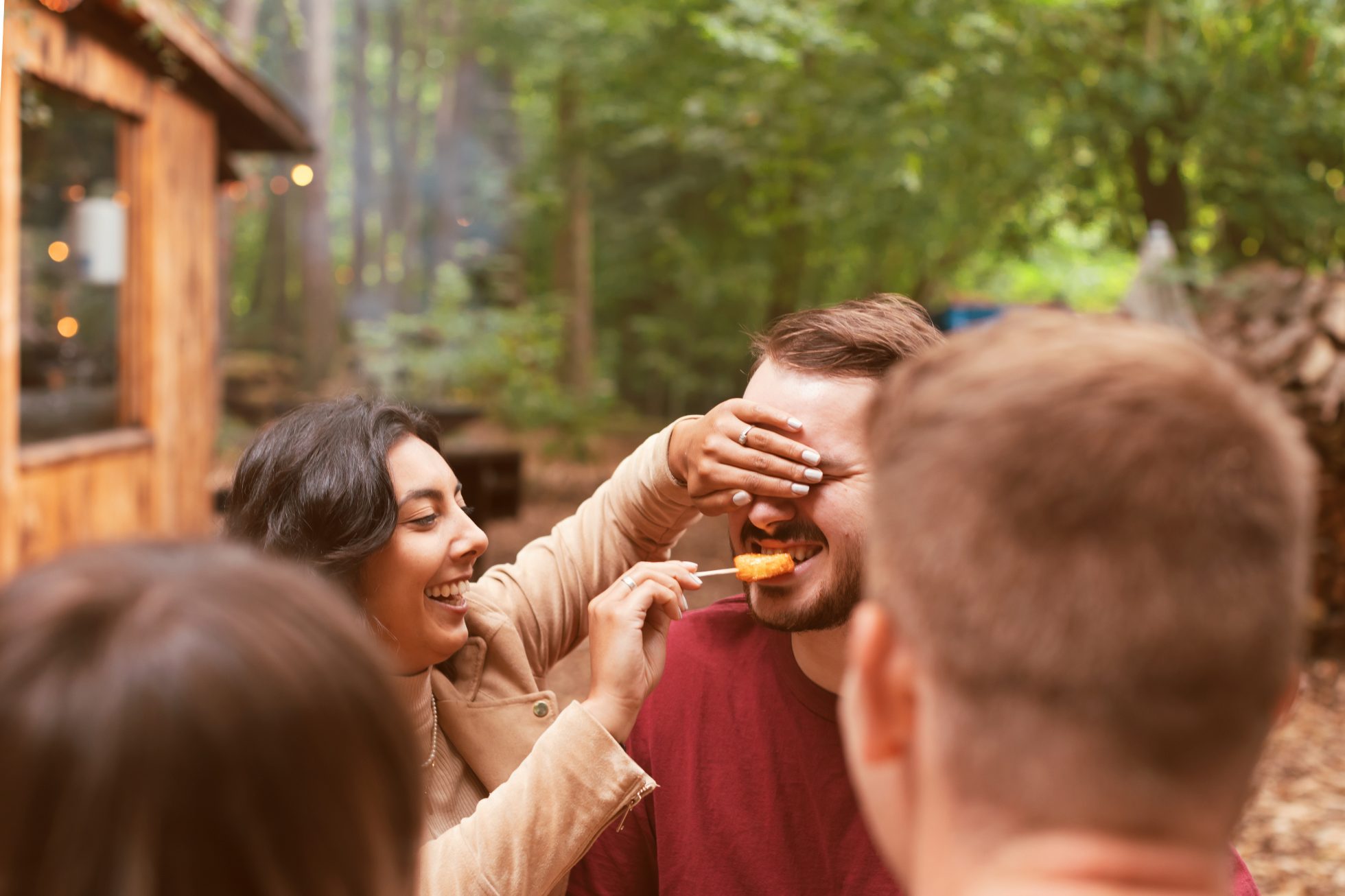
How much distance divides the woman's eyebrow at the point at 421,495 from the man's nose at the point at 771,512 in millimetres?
507

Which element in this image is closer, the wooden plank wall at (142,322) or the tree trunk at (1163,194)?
the wooden plank wall at (142,322)

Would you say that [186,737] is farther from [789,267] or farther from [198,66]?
[789,267]

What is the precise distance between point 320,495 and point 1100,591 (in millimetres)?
1211

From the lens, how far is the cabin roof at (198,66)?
6.15 meters

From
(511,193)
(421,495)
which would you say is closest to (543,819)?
(421,495)

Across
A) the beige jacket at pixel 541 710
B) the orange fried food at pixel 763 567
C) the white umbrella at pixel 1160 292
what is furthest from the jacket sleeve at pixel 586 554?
the white umbrella at pixel 1160 292

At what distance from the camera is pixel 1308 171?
25.3 feet

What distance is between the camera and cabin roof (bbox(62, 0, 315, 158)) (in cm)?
615

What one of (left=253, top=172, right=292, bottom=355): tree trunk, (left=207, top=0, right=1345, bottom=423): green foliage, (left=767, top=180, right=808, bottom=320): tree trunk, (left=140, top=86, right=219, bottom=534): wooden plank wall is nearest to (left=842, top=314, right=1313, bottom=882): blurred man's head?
(left=207, top=0, right=1345, bottom=423): green foliage

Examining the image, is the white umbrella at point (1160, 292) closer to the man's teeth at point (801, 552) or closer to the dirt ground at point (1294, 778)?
the dirt ground at point (1294, 778)

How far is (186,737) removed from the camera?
77 centimetres

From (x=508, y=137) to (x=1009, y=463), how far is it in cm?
2586

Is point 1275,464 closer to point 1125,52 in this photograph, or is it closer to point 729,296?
point 1125,52

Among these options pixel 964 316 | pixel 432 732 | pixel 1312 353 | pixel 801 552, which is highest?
pixel 964 316
